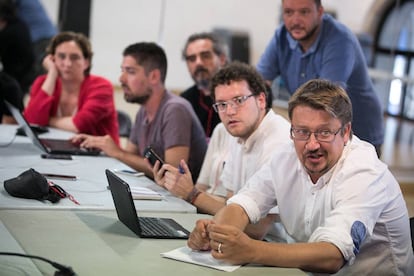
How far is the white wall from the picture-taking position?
7.98 metres

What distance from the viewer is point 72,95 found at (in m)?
4.82

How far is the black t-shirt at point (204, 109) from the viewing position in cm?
451

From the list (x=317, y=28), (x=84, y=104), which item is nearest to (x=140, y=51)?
(x=84, y=104)

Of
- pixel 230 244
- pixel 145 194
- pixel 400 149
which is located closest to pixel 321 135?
pixel 230 244

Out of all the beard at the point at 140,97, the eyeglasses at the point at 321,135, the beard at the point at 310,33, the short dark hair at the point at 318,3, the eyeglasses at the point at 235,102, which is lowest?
the beard at the point at 140,97

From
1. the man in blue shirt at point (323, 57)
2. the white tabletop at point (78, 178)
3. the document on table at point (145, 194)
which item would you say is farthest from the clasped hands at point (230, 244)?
the man in blue shirt at point (323, 57)

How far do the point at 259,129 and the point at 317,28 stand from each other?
704mm

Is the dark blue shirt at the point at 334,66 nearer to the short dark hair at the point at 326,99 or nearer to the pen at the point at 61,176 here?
the short dark hair at the point at 326,99

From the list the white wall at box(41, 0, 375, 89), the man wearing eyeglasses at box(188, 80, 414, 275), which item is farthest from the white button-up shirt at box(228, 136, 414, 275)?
the white wall at box(41, 0, 375, 89)

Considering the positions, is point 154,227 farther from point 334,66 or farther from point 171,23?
point 171,23

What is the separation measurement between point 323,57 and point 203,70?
120 cm

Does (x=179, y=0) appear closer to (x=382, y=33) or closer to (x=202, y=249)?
(x=382, y=33)

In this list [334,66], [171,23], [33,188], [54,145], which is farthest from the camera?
[171,23]

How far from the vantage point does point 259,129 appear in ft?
10.5
